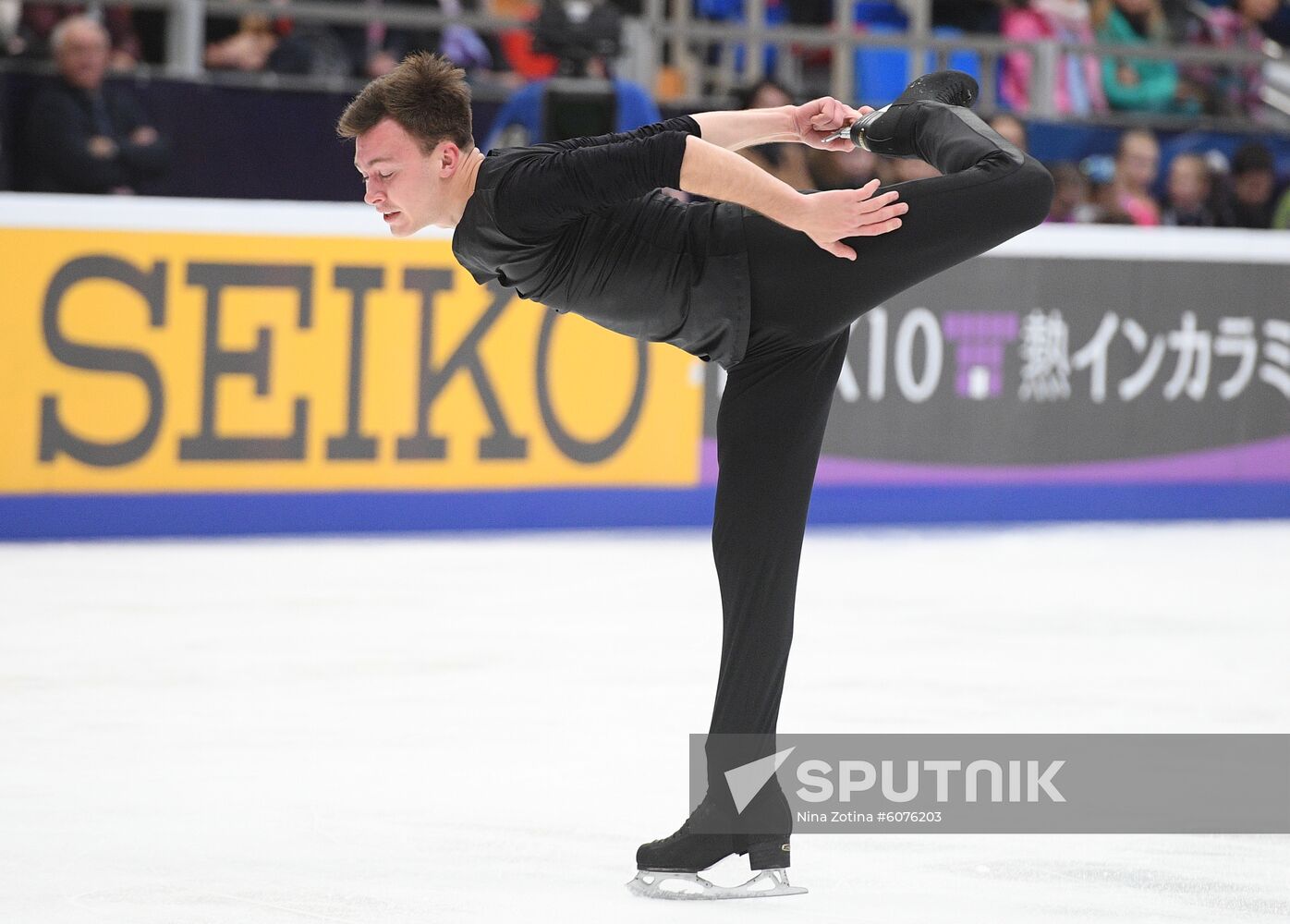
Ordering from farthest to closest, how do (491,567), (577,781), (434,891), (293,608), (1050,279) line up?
(1050,279)
(491,567)
(293,608)
(577,781)
(434,891)

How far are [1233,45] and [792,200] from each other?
743 centimetres

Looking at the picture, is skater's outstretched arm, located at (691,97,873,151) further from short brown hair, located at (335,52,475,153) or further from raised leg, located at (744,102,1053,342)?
short brown hair, located at (335,52,475,153)

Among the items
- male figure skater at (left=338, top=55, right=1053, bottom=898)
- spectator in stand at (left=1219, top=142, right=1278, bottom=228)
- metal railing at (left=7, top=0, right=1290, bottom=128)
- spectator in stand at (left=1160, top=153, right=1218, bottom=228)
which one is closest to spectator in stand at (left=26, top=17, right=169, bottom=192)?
metal railing at (left=7, top=0, right=1290, bottom=128)

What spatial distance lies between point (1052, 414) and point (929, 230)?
450 centimetres

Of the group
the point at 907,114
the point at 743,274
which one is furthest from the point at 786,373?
the point at 907,114

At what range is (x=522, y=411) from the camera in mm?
6332

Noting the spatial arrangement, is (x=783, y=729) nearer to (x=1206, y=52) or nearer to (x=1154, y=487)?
(x=1154, y=487)

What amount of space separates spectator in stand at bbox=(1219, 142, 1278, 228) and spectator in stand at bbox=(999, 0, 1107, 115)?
42.4 inches

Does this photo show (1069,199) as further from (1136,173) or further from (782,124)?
(782,124)

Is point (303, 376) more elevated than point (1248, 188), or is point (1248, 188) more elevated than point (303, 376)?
point (1248, 188)

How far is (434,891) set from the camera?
8.61ft

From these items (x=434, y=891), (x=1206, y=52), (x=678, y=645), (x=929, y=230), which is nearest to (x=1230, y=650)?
(x=678, y=645)

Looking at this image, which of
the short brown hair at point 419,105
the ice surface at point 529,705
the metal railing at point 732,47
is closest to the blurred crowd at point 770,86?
the metal railing at point 732,47

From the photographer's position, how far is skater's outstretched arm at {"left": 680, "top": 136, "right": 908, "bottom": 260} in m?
2.57
